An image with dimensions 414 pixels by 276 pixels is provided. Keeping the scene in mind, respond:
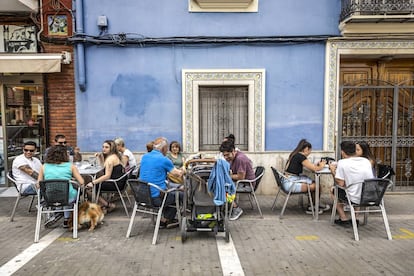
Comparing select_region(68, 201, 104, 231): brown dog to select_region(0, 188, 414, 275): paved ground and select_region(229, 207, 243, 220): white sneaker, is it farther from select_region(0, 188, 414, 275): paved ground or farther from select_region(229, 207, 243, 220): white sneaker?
select_region(229, 207, 243, 220): white sneaker

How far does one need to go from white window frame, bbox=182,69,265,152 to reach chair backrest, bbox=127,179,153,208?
9.15ft

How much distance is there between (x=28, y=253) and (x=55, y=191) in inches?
33.2

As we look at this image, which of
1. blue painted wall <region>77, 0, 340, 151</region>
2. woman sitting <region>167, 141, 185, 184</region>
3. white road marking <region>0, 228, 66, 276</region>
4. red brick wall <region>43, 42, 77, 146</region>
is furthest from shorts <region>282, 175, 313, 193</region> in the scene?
red brick wall <region>43, 42, 77, 146</region>

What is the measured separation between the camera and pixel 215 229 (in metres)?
4.63

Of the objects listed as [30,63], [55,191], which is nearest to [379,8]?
[55,191]

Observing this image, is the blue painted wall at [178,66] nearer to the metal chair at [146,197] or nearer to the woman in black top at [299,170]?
the woman in black top at [299,170]

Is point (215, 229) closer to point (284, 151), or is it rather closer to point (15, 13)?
point (284, 151)

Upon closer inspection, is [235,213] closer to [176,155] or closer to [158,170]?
[158,170]

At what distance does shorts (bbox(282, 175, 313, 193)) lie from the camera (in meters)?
5.48

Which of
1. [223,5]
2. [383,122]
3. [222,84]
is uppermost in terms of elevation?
[223,5]

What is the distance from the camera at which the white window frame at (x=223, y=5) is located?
7.00 meters

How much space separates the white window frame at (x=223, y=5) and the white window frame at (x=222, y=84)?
1331 millimetres

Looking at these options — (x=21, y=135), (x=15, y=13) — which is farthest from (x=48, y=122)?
(x=15, y=13)

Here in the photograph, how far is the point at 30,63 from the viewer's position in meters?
6.70
